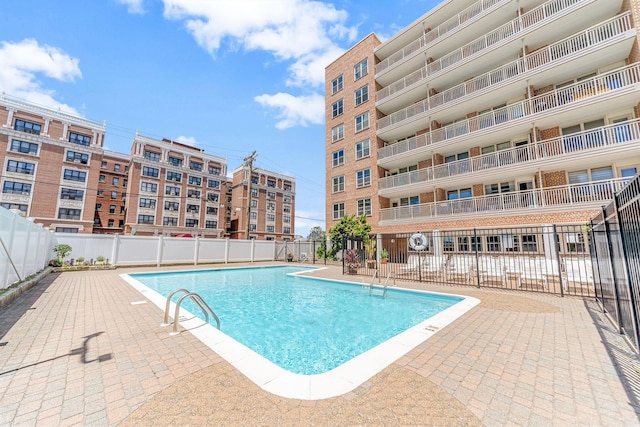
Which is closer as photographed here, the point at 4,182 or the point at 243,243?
the point at 243,243

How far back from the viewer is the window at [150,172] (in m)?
44.3

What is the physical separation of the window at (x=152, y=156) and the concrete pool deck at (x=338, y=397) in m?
48.1

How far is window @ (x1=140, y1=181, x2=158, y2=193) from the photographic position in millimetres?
43875

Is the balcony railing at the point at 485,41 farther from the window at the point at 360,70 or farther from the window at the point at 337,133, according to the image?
the window at the point at 337,133

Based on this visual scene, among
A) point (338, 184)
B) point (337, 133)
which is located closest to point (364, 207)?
point (338, 184)

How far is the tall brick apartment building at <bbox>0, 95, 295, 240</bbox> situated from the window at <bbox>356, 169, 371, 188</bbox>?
65.9 feet

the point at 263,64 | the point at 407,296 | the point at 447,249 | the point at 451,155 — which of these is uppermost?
the point at 263,64

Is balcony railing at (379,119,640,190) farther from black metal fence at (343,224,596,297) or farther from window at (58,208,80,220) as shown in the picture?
window at (58,208,80,220)

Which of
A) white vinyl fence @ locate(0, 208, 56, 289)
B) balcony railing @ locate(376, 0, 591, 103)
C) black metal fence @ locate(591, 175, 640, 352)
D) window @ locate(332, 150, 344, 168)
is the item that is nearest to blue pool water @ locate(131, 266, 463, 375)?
black metal fence @ locate(591, 175, 640, 352)

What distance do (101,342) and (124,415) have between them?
8.74 feet

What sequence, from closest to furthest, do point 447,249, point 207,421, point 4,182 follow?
point 207,421
point 447,249
point 4,182

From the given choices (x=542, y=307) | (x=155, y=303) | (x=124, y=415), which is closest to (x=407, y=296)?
(x=542, y=307)

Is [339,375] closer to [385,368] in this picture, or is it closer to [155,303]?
[385,368]

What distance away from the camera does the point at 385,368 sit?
11.2 feet
